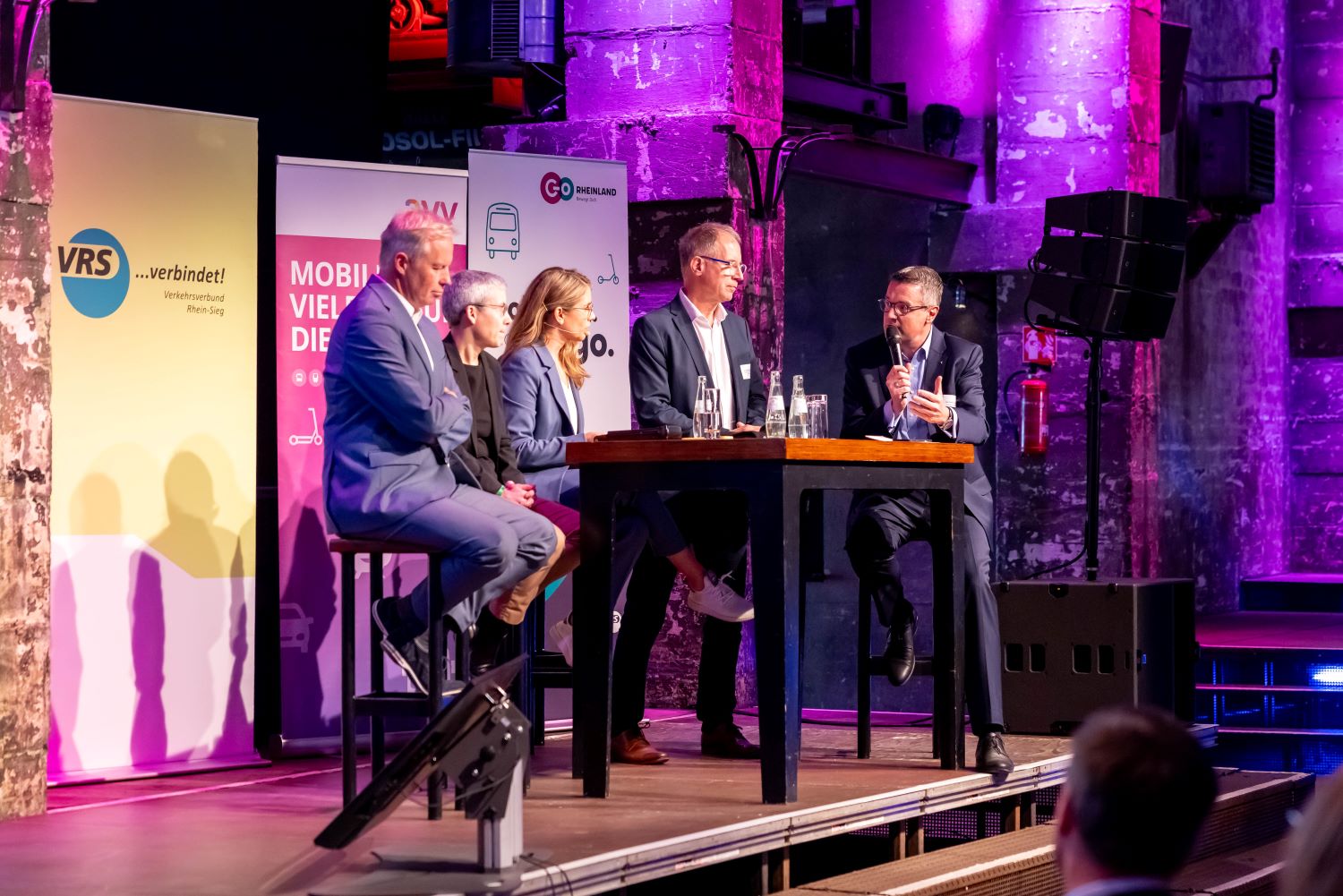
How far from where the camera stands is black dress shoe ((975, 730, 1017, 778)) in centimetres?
494

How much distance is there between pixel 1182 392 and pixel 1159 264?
11.4 ft

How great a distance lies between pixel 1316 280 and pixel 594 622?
9.04 meters

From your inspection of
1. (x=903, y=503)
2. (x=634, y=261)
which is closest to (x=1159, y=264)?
(x=634, y=261)

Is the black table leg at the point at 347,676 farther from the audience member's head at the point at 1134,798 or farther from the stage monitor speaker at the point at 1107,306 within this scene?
the stage monitor speaker at the point at 1107,306

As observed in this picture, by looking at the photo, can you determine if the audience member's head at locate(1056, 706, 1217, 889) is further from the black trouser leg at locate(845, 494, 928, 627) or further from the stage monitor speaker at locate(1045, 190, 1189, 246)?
the stage monitor speaker at locate(1045, 190, 1189, 246)

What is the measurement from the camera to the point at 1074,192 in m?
9.42

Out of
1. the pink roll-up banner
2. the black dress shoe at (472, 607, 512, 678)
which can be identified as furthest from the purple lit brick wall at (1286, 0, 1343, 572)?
the black dress shoe at (472, 607, 512, 678)

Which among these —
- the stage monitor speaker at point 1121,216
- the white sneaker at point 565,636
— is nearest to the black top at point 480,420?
the white sneaker at point 565,636

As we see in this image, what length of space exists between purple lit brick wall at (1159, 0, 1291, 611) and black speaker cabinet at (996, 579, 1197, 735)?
478 centimetres

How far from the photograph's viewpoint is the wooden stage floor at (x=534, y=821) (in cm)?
366

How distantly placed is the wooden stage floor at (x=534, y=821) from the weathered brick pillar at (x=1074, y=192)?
12.9 ft

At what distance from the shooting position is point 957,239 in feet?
32.5

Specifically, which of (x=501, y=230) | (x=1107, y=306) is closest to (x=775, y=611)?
(x=501, y=230)

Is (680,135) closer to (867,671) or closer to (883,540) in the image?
(883,540)
